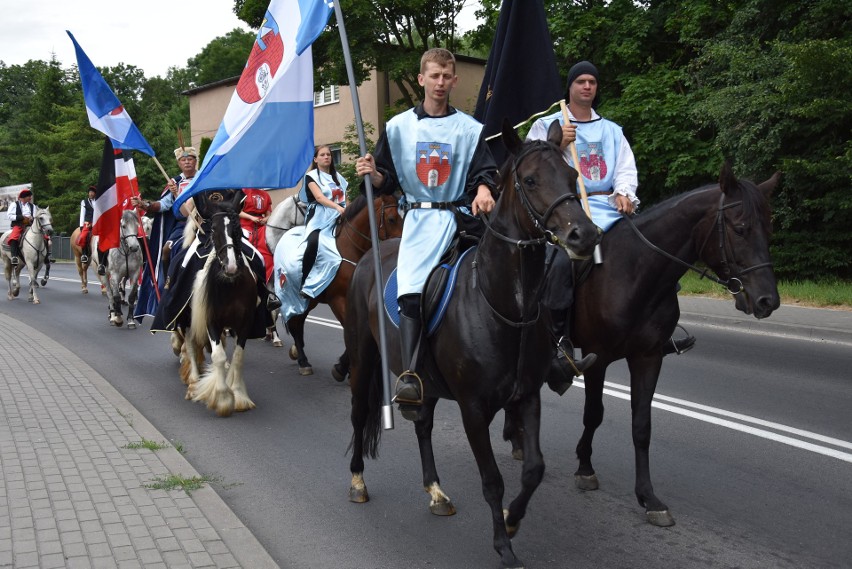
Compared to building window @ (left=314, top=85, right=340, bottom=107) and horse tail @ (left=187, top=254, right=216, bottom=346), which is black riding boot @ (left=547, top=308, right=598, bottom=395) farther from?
building window @ (left=314, top=85, right=340, bottom=107)

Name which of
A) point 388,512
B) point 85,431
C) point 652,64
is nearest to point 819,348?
point 388,512

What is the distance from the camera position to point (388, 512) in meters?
5.39

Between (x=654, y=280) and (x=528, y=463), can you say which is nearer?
(x=528, y=463)

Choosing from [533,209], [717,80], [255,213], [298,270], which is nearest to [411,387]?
[533,209]

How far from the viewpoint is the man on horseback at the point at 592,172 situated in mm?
5625

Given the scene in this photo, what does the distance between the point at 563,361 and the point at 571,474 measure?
1371 mm

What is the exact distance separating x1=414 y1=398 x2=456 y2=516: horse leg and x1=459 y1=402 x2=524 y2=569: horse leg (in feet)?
2.64

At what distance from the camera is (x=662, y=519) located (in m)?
4.95

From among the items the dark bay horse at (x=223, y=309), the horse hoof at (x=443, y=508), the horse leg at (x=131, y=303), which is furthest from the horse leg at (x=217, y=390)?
the horse leg at (x=131, y=303)

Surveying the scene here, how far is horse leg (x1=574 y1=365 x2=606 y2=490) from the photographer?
569 centimetres

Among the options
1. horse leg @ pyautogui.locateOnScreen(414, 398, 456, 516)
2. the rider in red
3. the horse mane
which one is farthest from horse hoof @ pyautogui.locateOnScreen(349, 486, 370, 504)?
the rider in red

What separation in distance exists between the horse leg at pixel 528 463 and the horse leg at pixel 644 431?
101cm

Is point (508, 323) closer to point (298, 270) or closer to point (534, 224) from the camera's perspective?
point (534, 224)

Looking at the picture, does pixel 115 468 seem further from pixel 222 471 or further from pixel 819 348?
pixel 819 348
